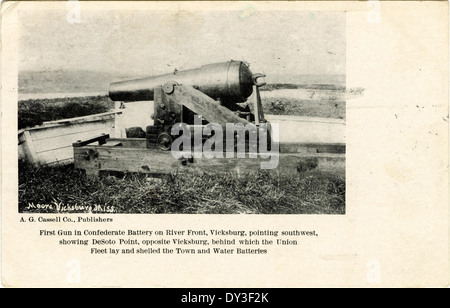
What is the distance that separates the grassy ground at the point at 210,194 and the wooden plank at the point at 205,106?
57 cm

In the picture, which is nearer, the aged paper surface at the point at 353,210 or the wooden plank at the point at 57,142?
the aged paper surface at the point at 353,210

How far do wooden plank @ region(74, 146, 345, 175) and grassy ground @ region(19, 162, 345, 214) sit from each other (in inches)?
3.1

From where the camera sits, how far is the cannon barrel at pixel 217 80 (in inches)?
151

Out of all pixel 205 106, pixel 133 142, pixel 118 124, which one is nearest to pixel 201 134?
pixel 205 106

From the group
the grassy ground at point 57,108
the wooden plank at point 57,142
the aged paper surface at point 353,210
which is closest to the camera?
the aged paper surface at point 353,210

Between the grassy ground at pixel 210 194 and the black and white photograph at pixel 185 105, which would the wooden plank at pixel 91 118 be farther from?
the grassy ground at pixel 210 194

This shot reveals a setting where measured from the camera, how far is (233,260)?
347cm

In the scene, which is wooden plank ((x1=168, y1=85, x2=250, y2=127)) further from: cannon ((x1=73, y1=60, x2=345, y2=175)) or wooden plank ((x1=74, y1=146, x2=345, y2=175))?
wooden plank ((x1=74, y1=146, x2=345, y2=175))

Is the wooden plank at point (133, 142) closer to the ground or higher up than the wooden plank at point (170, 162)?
higher up

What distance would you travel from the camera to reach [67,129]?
4.49 meters

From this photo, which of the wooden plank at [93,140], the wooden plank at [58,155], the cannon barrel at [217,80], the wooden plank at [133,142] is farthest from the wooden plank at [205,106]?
the wooden plank at [58,155]

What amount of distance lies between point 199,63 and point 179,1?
65 centimetres

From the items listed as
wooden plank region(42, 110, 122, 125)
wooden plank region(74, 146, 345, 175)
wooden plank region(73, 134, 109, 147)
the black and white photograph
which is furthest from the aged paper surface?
wooden plank region(42, 110, 122, 125)

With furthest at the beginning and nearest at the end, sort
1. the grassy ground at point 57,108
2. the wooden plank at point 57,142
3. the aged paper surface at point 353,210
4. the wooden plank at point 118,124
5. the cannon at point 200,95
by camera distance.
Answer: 1. the wooden plank at point 118,124
2. the wooden plank at point 57,142
3. the cannon at point 200,95
4. the grassy ground at point 57,108
5. the aged paper surface at point 353,210
